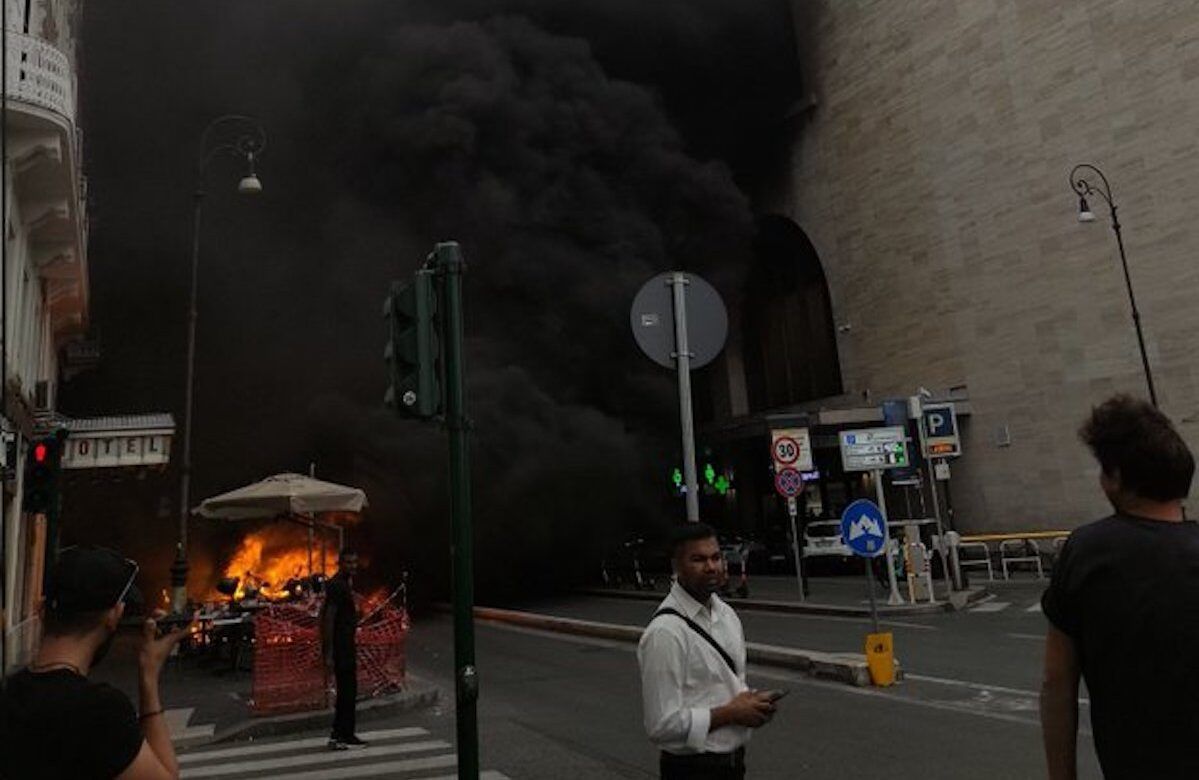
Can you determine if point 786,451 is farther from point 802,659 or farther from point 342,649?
point 342,649

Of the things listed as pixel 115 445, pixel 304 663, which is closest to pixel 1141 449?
pixel 304 663

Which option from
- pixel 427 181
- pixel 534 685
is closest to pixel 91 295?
pixel 427 181

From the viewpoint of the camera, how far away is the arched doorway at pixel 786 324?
29750 mm

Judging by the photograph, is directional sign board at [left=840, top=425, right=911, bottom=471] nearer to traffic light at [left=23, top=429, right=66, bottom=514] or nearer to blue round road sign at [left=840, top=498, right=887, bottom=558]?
blue round road sign at [left=840, top=498, right=887, bottom=558]

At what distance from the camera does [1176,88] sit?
19781 millimetres

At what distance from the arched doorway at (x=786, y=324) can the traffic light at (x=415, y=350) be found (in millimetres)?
26431

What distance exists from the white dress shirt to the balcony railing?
11555 millimetres

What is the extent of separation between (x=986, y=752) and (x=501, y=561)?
55.5 feet

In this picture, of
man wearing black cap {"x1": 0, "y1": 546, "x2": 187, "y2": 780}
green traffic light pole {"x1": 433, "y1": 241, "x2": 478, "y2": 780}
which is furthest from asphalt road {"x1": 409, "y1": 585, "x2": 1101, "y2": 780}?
man wearing black cap {"x1": 0, "y1": 546, "x2": 187, "y2": 780}

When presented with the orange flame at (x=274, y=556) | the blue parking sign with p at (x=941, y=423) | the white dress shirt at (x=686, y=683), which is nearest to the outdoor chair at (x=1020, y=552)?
the blue parking sign with p at (x=941, y=423)

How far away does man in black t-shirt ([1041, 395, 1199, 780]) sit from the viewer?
1.82 meters

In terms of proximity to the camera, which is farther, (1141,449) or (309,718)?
(309,718)

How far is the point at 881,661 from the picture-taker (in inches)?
327

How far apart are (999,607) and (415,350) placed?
13.1 metres
